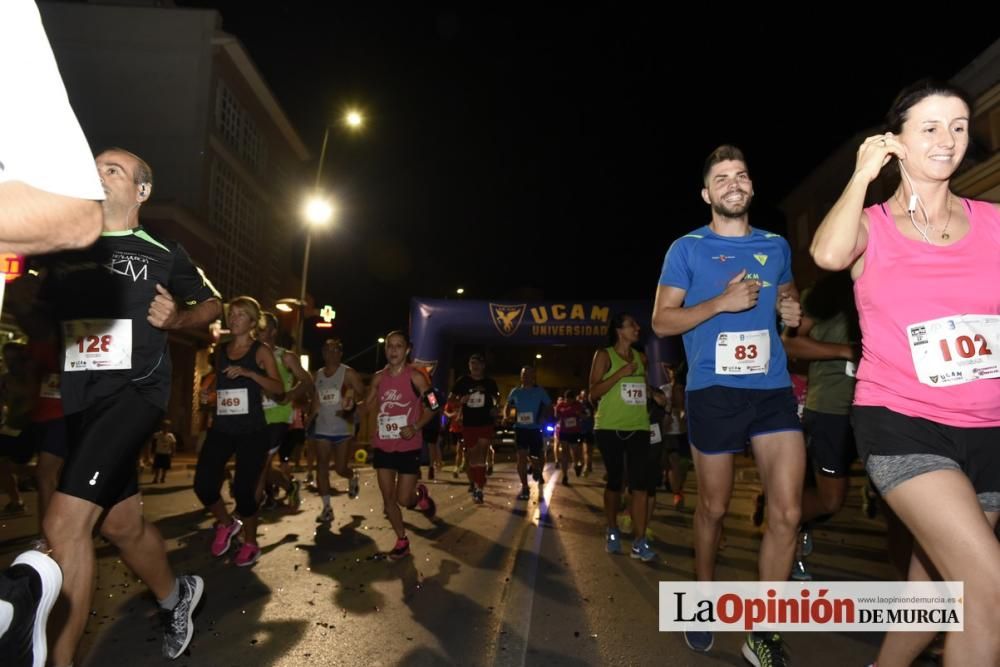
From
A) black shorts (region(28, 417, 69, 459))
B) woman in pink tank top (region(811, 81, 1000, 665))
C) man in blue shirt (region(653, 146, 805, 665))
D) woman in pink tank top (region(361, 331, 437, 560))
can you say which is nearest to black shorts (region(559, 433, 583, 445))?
woman in pink tank top (region(361, 331, 437, 560))

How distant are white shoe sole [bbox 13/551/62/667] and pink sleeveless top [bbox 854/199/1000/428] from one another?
7.77 ft

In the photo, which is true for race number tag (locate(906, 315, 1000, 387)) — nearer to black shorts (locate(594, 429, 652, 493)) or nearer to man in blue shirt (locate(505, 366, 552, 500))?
black shorts (locate(594, 429, 652, 493))

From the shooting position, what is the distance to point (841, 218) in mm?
2439

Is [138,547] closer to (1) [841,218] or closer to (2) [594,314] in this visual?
(1) [841,218]

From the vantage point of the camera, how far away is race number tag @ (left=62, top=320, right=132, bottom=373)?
9.98ft

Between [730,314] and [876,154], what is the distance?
4.22 ft

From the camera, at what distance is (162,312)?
123 inches

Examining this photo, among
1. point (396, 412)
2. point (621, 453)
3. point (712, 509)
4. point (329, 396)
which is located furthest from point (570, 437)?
point (712, 509)

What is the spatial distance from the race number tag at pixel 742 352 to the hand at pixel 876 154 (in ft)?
3.94

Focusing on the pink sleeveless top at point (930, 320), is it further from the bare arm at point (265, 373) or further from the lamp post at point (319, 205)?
the lamp post at point (319, 205)

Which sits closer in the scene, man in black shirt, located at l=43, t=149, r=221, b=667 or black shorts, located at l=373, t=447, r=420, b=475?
man in black shirt, located at l=43, t=149, r=221, b=667

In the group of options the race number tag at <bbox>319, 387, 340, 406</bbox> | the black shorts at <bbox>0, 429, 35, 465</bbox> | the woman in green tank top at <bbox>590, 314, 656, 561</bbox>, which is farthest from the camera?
the race number tag at <bbox>319, 387, 340, 406</bbox>

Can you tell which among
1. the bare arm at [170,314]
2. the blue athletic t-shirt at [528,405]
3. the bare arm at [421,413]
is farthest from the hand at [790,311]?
the blue athletic t-shirt at [528,405]

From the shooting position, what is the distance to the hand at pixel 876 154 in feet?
7.93
